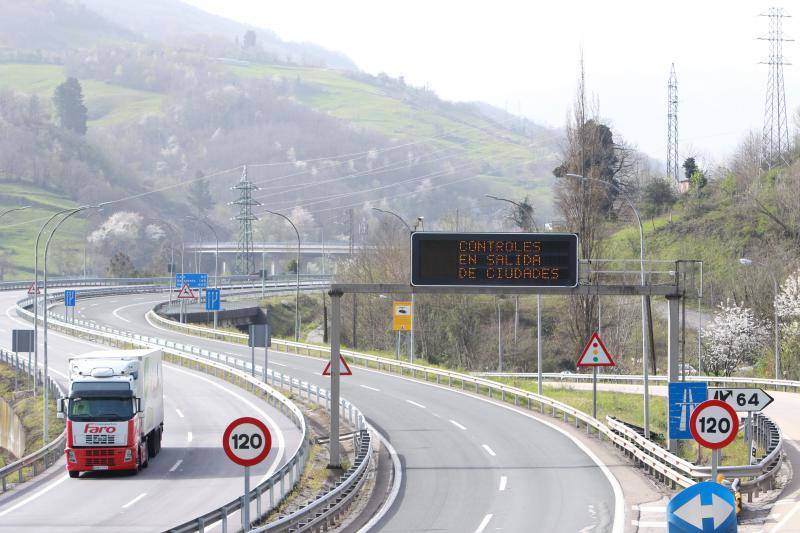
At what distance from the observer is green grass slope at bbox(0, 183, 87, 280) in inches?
6417

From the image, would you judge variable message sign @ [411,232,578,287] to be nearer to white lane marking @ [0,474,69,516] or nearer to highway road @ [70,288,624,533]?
highway road @ [70,288,624,533]

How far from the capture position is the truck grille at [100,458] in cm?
2847

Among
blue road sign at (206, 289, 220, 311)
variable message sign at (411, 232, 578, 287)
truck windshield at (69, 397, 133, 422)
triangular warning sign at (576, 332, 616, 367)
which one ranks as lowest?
truck windshield at (69, 397, 133, 422)

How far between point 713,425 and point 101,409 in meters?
17.9

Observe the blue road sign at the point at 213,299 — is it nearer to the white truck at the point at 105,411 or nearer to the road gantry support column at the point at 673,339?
the white truck at the point at 105,411

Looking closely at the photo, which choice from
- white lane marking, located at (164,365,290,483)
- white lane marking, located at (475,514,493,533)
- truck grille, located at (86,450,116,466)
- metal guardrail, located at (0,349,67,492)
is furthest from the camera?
white lane marking, located at (164,365,290,483)

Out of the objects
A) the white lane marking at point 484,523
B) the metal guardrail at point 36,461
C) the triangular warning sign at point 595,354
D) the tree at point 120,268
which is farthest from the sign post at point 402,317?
the tree at point 120,268

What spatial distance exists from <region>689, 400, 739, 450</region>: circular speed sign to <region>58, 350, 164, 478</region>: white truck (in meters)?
17.4

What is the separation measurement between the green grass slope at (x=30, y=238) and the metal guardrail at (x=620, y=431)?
109 m

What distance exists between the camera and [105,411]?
27.9m

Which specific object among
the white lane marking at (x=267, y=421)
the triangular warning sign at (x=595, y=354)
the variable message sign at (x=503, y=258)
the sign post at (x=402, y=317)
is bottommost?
the white lane marking at (x=267, y=421)

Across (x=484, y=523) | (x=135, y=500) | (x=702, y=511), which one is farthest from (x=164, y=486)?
(x=702, y=511)

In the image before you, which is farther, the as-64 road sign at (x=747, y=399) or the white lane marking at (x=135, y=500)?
the white lane marking at (x=135, y=500)

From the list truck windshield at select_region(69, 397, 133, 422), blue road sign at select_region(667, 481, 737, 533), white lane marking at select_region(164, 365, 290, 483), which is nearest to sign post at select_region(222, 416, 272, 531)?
blue road sign at select_region(667, 481, 737, 533)
